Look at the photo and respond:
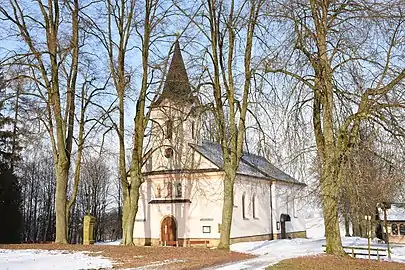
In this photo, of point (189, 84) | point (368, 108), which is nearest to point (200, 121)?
point (189, 84)

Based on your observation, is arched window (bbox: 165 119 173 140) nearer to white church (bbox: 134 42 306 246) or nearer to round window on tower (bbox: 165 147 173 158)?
white church (bbox: 134 42 306 246)

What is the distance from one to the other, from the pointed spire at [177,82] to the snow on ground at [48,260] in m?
9.48

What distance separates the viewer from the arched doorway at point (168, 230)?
35.2m

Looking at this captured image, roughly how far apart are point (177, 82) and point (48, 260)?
1144cm

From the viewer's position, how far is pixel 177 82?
23.7 meters

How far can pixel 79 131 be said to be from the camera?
86.7ft

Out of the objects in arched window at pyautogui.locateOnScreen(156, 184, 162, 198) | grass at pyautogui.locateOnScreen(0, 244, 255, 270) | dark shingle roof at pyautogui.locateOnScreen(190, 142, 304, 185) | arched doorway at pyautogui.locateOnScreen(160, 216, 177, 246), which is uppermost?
dark shingle roof at pyautogui.locateOnScreen(190, 142, 304, 185)

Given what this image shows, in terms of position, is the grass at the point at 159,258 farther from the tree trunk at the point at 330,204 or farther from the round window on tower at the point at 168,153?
the round window on tower at the point at 168,153

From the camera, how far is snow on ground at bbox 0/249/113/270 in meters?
14.0

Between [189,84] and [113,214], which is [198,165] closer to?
[189,84]

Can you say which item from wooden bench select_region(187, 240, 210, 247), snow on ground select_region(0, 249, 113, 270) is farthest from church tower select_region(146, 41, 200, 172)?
snow on ground select_region(0, 249, 113, 270)

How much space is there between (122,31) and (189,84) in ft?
18.9

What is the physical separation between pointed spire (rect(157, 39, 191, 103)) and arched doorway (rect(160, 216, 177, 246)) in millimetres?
12650

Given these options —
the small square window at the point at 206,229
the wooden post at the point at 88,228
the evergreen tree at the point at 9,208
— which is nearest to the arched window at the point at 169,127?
the wooden post at the point at 88,228
